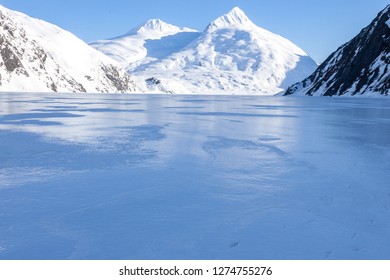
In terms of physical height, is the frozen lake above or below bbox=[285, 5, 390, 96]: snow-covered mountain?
below

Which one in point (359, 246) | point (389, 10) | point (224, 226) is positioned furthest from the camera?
point (389, 10)

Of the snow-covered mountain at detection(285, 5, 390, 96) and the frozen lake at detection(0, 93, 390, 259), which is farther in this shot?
the snow-covered mountain at detection(285, 5, 390, 96)

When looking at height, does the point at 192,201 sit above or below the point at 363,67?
below

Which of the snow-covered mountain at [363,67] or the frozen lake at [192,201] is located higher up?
the snow-covered mountain at [363,67]

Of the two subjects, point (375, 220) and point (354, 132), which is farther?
point (354, 132)

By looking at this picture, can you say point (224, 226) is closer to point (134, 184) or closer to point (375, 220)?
point (375, 220)

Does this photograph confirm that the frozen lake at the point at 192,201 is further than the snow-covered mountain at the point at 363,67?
No

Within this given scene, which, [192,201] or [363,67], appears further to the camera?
[363,67]
